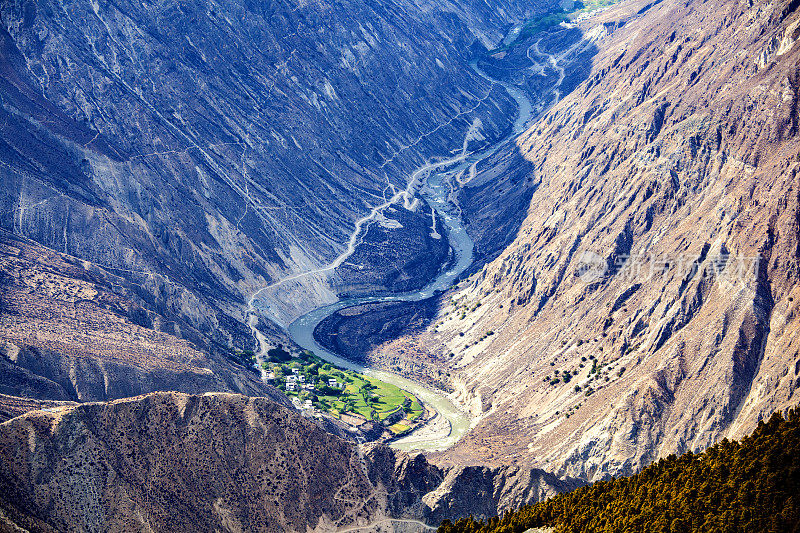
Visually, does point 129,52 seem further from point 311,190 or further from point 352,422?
point 352,422

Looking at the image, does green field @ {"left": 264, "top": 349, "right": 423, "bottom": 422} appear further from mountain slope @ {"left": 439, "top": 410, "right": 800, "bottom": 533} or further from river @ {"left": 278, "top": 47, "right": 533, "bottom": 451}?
mountain slope @ {"left": 439, "top": 410, "right": 800, "bottom": 533}

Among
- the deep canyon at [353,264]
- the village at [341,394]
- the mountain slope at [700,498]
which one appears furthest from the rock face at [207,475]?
the village at [341,394]

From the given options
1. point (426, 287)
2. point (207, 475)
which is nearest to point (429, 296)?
point (426, 287)

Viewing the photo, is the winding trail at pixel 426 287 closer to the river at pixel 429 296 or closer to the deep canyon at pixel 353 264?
the river at pixel 429 296

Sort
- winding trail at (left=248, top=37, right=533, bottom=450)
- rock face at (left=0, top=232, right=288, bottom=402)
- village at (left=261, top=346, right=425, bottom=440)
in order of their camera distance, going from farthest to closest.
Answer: winding trail at (left=248, top=37, right=533, bottom=450), village at (left=261, top=346, right=425, bottom=440), rock face at (left=0, top=232, right=288, bottom=402)

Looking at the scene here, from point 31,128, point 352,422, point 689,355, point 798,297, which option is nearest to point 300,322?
point 352,422

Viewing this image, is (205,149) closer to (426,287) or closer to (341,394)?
(426,287)

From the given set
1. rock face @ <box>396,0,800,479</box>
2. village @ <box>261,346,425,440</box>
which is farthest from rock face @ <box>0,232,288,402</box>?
rock face @ <box>396,0,800,479</box>
